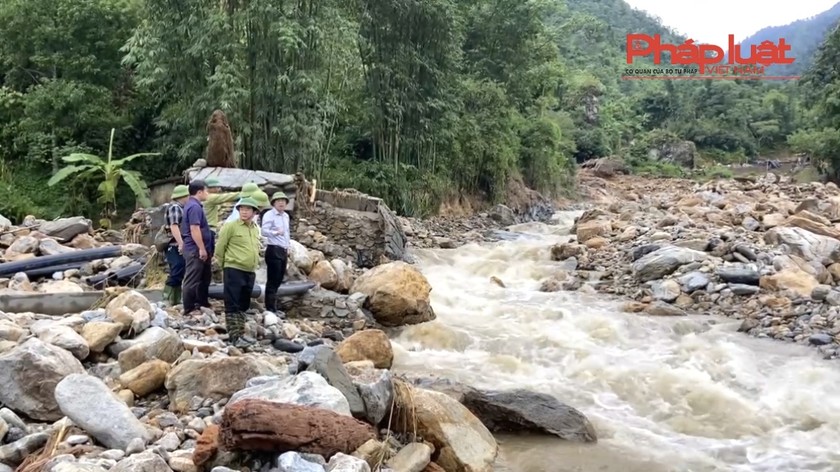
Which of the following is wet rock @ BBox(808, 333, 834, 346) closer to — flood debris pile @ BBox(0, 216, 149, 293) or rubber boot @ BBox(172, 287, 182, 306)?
rubber boot @ BBox(172, 287, 182, 306)

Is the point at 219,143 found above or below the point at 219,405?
above

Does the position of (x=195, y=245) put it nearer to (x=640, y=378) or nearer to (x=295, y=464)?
(x=295, y=464)

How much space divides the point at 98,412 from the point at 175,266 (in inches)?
125

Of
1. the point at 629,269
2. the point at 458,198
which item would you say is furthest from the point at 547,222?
the point at 629,269

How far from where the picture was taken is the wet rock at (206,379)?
3.74 meters

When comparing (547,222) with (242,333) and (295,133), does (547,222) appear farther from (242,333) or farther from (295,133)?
(242,333)

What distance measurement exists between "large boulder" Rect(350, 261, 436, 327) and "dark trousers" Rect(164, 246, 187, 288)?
1.98m

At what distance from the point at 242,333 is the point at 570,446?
2.71 m

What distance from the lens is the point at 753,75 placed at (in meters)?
47.3

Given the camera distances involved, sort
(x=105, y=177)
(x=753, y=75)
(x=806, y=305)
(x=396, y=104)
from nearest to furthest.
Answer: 1. (x=806, y=305)
2. (x=105, y=177)
3. (x=396, y=104)
4. (x=753, y=75)

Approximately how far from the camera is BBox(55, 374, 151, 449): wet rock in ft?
10.1

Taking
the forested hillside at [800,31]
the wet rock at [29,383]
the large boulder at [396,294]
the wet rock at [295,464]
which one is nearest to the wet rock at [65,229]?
the large boulder at [396,294]

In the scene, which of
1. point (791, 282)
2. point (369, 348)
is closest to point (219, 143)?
point (369, 348)

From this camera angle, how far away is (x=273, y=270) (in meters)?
6.17
